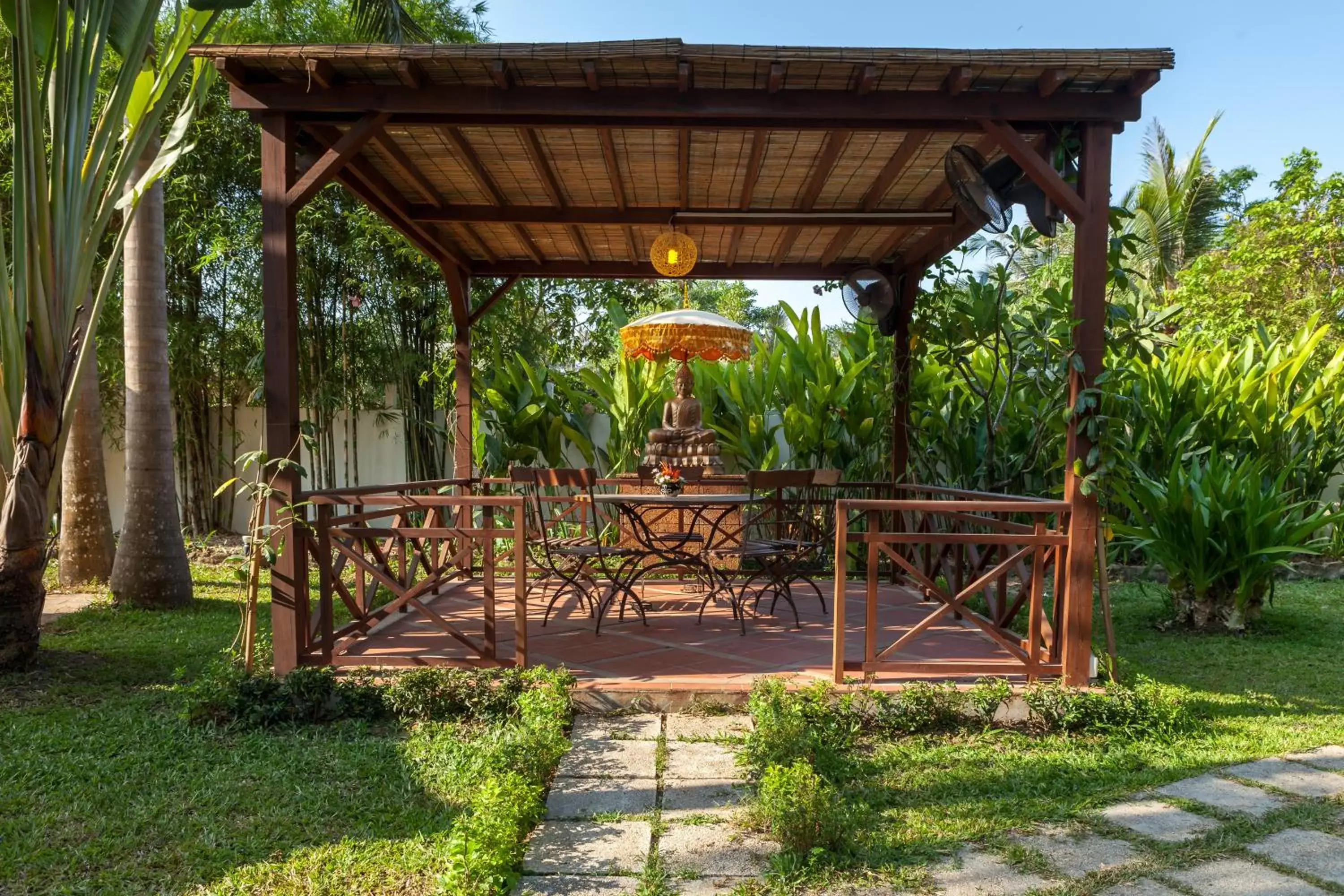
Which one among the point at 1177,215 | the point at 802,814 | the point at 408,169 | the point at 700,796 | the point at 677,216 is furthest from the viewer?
the point at 1177,215

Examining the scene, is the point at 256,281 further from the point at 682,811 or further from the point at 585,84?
the point at 682,811

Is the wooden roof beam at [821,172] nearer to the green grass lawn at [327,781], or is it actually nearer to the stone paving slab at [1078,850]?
the green grass lawn at [327,781]

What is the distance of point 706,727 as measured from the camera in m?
3.93

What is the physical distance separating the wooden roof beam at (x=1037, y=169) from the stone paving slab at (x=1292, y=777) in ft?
7.62

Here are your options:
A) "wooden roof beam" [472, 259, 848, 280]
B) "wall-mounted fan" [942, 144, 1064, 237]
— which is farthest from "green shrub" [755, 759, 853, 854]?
"wooden roof beam" [472, 259, 848, 280]

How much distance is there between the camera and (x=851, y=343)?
30.5 feet

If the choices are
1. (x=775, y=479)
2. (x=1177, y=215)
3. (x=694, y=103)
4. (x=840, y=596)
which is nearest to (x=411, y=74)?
(x=694, y=103)

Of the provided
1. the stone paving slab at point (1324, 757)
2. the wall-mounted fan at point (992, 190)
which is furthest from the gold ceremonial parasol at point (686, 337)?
the stone paving slab at point (1324, 757)

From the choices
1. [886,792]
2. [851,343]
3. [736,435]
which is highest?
[851,343]

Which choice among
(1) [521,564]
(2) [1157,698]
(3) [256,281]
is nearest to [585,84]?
(1) [521,564]

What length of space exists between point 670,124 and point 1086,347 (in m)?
2.10

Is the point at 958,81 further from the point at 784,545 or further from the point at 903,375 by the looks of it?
the point at 903,375

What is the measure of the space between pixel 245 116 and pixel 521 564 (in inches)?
286

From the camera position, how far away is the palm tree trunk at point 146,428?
21.0 feet
